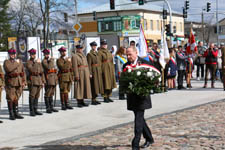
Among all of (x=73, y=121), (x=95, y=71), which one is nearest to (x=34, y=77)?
(x=73, y=121)

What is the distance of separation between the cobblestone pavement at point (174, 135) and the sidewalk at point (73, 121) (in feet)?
0.96

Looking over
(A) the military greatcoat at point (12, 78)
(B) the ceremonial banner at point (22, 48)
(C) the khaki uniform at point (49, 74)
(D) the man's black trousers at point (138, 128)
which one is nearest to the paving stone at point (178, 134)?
(D) the man's black trousers at point (138, 128)

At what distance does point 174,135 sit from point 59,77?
5749mm

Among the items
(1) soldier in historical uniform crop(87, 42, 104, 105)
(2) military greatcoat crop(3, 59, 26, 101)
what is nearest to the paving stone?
(2) military greatcoat crop(3, 59, 26, 101)

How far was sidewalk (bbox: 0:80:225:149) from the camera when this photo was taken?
8.62 metres

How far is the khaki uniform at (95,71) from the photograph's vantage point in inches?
550

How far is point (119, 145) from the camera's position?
7.34 m

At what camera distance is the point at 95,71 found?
1408cm

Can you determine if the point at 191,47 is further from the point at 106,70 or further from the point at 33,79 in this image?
the point at 33,79

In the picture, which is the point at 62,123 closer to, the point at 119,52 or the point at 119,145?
the point at 119,145

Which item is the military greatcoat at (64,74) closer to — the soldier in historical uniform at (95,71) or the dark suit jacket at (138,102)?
the soldier in historical uniform at (95,71)

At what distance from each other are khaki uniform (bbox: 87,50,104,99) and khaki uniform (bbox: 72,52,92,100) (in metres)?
0.39

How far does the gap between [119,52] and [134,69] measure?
348 inches

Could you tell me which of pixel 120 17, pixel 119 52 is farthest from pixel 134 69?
pixel 120 17
